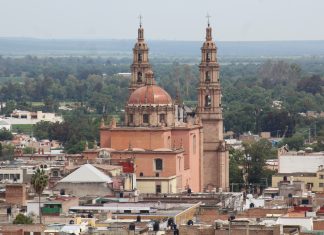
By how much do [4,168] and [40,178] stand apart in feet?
56.6

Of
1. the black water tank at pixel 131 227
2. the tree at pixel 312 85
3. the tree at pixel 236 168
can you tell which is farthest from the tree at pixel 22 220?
the tree at pixel 312 85

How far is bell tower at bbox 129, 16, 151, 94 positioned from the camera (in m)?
90.2

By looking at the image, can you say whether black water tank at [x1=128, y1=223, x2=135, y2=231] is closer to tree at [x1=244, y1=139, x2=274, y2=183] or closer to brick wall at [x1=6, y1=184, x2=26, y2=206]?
brick wall at [x1=6, y1=184, x2=26, y2=206]

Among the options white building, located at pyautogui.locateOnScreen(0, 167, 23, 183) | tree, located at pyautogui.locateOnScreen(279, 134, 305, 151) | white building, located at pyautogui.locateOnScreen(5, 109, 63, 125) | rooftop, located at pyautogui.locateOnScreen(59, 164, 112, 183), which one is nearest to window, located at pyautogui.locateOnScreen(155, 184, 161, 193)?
white building, located at pyautogui.locateOnScreen(0, 167, 23, 183)

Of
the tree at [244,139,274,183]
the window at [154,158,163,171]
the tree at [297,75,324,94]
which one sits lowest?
the window at [154,158,163,171]

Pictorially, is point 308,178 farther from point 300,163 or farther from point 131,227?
point 131,227

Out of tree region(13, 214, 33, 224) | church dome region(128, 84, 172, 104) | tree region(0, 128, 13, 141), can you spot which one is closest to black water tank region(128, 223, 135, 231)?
tree region(13, 214, 33, 224)

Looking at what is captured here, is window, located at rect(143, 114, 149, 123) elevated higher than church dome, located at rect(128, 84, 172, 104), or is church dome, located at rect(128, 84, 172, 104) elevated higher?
church dome, located at rect(128, 84, 172, 104)

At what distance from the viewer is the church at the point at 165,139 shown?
265ft

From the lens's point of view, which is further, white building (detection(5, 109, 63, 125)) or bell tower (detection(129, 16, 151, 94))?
white building (detection(5, 109, 63, 125))

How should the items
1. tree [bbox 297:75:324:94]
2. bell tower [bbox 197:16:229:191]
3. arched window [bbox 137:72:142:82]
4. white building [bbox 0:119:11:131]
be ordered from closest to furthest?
bell tower [bbox 197:16:229:191] < arched window [bbox 137:72:142:82] < white building [bbox 0:119:11:131] < tree [bbox 297:75:324:94]

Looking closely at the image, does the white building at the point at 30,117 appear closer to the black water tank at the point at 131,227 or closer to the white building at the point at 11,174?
the white building at the point at 11,174

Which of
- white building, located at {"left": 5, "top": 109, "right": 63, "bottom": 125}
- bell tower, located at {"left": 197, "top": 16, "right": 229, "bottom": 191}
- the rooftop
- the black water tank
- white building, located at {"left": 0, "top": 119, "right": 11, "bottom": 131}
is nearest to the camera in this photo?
the black water tank

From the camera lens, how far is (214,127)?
294 ft
